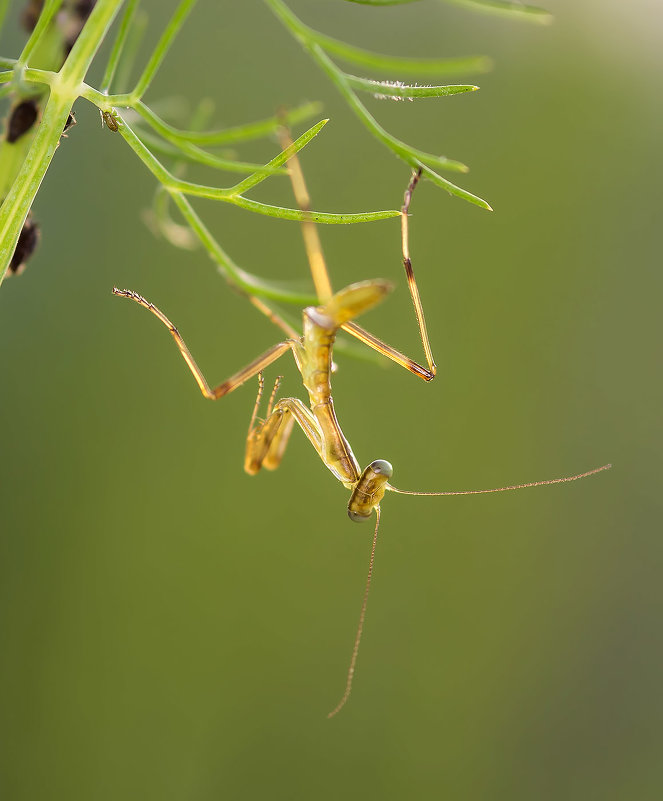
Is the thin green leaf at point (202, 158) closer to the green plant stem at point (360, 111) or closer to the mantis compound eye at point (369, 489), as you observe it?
the green plant stem at point (360, 111)

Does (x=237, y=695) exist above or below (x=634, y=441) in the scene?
below

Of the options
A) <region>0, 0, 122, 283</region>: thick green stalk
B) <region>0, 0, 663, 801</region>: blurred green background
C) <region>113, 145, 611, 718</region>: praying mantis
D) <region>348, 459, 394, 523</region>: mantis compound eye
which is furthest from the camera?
<region>0, 0, 663, 801</region>: blurred green background

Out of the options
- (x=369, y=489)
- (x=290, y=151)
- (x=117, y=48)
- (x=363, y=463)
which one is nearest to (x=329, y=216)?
(x=290, y=151)

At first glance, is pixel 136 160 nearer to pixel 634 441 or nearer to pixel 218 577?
pixel 218 577

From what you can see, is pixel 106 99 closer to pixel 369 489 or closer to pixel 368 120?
pixel 368 120

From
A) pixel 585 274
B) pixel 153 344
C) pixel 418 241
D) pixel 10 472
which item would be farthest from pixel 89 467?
pixel 585 274

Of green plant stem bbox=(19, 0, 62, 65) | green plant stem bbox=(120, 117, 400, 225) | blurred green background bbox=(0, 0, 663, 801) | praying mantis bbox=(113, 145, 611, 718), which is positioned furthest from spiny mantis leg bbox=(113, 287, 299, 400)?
blurred green background bbox=(0, 0, 663, 801)

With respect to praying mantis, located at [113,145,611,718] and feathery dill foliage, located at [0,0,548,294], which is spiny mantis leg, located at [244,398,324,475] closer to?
praying mantis, located at [113,145,611,718]
